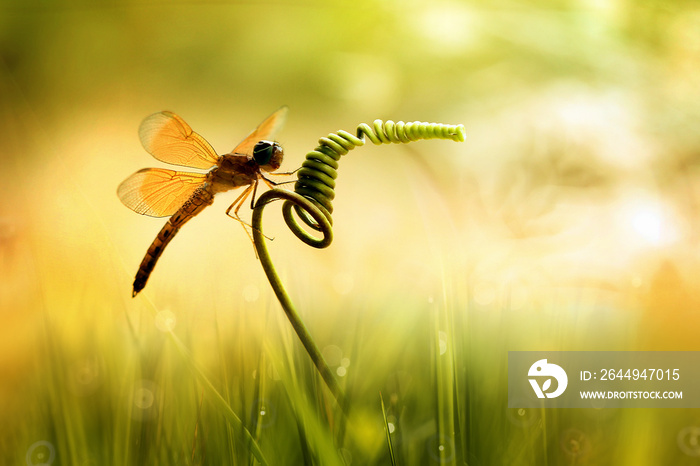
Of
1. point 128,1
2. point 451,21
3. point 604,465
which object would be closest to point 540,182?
point 451,21

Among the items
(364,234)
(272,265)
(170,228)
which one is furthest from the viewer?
(364,234)

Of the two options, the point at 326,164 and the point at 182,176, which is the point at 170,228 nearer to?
the point at 182,176

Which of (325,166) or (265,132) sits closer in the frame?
(325,166)

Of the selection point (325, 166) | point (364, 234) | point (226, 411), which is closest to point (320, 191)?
point (325, 166)

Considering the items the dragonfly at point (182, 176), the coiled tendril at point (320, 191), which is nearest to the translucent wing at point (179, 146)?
the dragonfly at point (182, 176)

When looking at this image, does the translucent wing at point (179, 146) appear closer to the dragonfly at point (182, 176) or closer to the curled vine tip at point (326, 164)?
the dragonfly at point (182, 176)

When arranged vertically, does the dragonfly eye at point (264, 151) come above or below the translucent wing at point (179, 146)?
below

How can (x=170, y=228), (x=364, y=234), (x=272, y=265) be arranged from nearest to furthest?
1. (x=272, y=265)
2. (x=170, y=228)
3. (x=364, y=234)

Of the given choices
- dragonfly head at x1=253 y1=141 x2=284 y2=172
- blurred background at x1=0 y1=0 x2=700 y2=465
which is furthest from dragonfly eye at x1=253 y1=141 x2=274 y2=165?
blurred background at x1=0 y1=0 x2=700 y2=465
